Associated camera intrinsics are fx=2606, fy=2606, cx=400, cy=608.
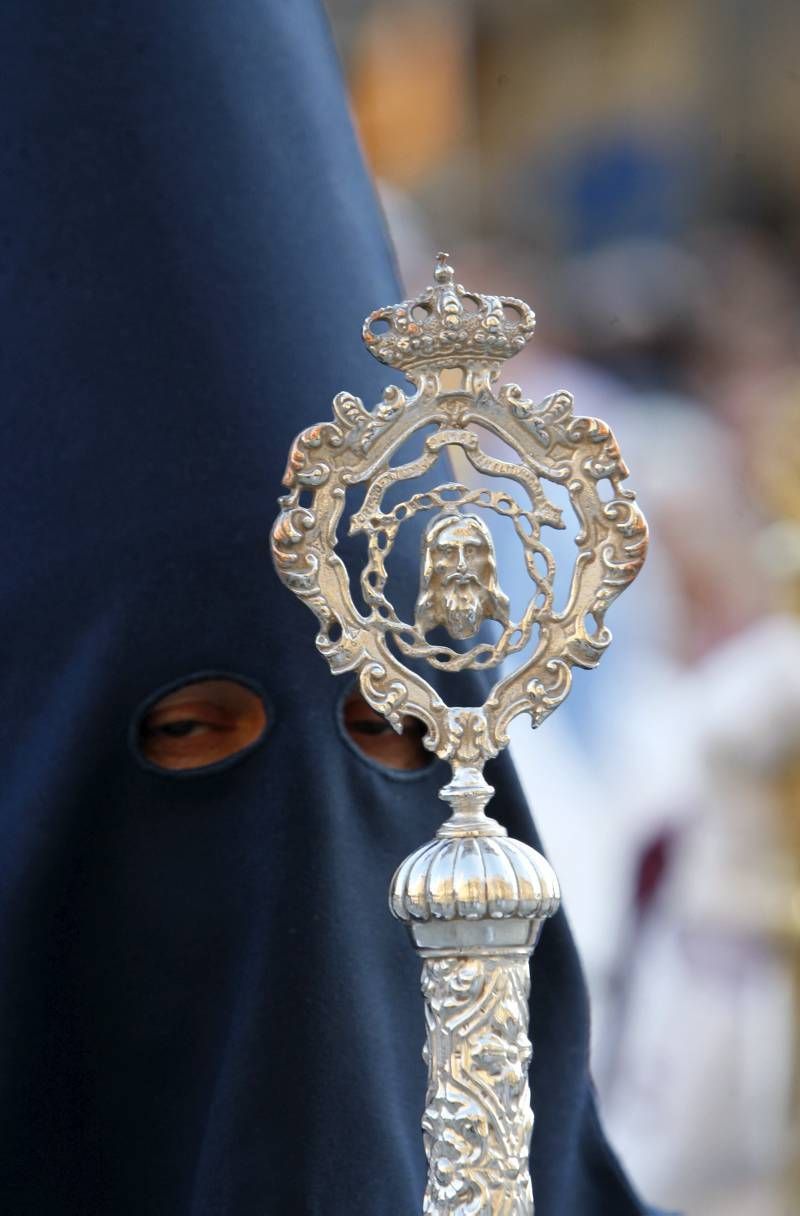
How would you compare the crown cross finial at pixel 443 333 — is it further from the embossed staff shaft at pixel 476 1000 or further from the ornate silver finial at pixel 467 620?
the embossed staff shaft at pixel 476 1000

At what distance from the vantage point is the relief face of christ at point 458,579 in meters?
2.29

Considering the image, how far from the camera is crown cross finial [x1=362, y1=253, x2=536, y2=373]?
2287 mm

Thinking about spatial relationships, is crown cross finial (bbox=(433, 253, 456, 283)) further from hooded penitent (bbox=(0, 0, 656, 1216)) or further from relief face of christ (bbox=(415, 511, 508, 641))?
hooded penitent (bbox=(0, 0, 656, 1216))

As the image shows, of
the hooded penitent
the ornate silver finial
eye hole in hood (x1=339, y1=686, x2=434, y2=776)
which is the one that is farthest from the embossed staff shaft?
eye hole in hood (x1=339, y1=686, x2=434, y2=776)

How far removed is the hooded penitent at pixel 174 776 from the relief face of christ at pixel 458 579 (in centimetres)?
76

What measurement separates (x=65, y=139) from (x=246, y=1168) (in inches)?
48.9

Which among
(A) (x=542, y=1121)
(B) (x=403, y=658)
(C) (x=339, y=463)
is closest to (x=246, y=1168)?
(A) (x=542, y=1121)

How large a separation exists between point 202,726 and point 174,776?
0.07 metres

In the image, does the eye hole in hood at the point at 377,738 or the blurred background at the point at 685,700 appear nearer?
the eye hole in hood at the point at 377,738

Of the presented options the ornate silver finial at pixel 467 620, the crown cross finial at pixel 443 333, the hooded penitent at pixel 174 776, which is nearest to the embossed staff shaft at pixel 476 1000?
the ornate silver finial at pixel 467 620

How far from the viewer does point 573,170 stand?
45.5ft

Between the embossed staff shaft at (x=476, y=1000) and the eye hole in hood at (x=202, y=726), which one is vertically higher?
the eye hole in hood at (x=202, y=726)

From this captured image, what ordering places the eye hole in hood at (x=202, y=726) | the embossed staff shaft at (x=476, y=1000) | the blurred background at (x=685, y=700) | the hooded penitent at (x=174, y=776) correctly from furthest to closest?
the blurred background at (x=685, y=700), the eye hole in hood at (x=202, y=726), the hooded penitent at (x=174, y=776), the embossed staff shaft at (x=476, y=1000)

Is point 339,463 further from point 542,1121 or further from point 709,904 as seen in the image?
point 709,904
